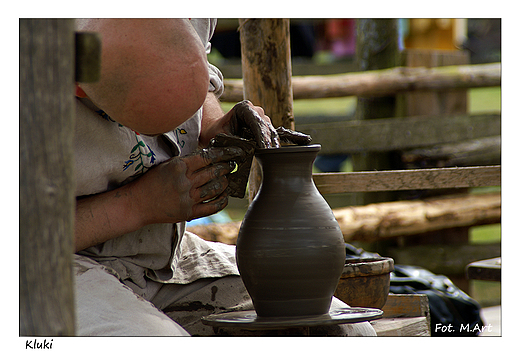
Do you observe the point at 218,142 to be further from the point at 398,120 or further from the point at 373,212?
the point at 398,120

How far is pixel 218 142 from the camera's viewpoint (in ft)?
5.10

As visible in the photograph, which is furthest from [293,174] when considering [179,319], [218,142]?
[179,319]

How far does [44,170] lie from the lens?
0.79 m

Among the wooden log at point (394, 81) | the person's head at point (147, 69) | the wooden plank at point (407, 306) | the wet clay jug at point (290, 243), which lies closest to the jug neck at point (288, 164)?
the wet clay jug at point (290, 243)

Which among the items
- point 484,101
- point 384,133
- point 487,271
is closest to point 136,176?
point 487,271

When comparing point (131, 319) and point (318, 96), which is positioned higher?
point (318, 96)

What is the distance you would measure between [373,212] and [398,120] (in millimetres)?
738

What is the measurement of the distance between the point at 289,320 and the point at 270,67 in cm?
130

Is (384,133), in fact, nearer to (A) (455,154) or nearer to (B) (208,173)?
(A) (455,154)

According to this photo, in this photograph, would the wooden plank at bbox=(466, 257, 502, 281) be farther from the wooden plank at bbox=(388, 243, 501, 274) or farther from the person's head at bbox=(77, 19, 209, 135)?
the person's head at bbox=(77, 19, 209, 135)

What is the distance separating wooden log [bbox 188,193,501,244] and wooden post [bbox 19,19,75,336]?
9.38 ft

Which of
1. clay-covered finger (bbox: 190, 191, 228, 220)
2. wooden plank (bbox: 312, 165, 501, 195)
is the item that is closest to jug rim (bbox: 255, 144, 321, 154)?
clay-covered finger (bbox: 190, 191, 228, 220)

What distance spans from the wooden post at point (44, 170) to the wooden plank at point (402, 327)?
1438 millimetres
